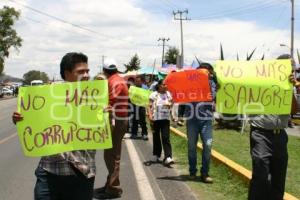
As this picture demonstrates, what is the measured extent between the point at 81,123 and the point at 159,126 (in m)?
6.65

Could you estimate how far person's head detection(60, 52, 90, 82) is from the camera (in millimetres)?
4359

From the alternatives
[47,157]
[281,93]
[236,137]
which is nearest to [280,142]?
[281,93]

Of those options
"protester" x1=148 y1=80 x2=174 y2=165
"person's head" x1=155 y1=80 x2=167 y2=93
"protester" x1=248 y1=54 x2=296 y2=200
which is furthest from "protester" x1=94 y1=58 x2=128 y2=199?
"person's head" x1=155 y1=80 x2=167 y2=93

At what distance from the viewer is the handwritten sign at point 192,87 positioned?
8758mm

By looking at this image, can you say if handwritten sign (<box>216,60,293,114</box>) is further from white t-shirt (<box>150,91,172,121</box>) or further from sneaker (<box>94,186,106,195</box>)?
white t-shirt (<box>150,91,172,121</box>)

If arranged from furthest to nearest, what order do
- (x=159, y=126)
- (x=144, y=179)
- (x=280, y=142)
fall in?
(x=159, y=126) → (x=144, y=179) → (x=280, y=142)

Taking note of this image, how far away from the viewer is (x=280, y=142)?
19.2 feet

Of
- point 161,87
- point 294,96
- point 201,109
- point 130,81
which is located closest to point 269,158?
point 294,96

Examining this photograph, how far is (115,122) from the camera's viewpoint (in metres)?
7.87

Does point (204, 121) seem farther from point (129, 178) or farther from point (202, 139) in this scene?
point (129, 178)

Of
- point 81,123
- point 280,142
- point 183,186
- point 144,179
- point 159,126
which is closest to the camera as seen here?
point 81,123

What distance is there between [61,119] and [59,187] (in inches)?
23.9

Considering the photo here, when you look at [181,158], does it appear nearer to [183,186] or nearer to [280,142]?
[183,186]

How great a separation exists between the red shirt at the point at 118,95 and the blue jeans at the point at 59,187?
3228 mm
